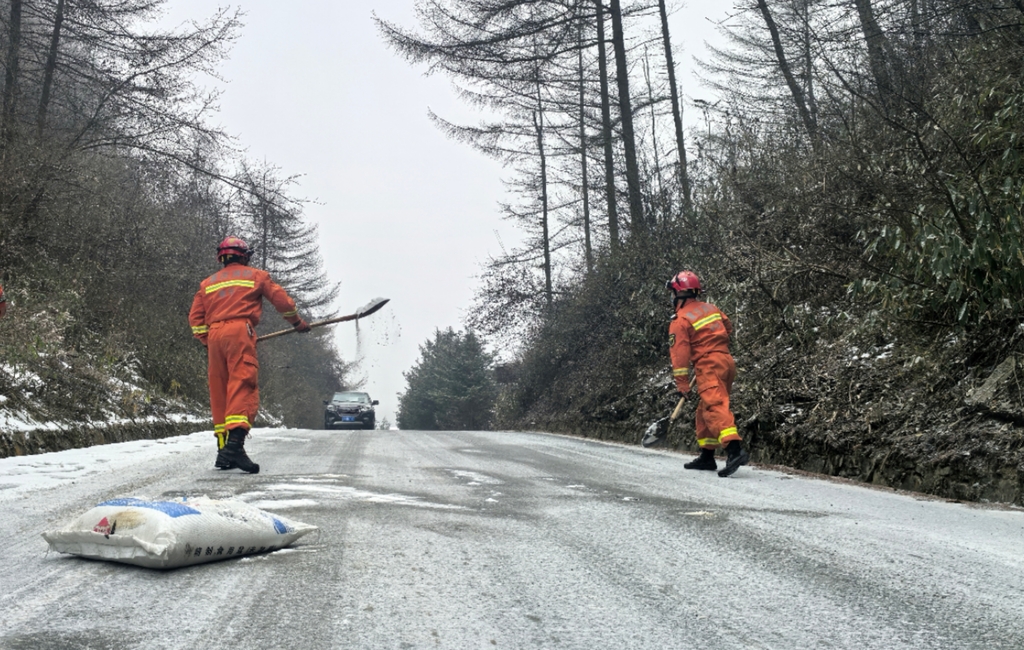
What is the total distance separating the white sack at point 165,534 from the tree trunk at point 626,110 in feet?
45.0

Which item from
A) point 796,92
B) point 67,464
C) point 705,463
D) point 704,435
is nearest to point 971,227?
point 704,435

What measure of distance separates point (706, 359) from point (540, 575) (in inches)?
200

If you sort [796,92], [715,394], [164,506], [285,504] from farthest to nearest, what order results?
1. [796,92]
2. [715,394]
3. [285,504]
4. [164,506]

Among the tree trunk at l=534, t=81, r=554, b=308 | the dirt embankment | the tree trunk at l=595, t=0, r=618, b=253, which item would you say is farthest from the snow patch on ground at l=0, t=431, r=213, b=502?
the tree trunk at l=534, t=81, r=554, b=308

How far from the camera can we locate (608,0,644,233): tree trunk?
1683 cm

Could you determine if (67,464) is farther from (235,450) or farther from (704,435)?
(704,435)

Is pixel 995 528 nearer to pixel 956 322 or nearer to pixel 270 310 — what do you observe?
pixel 956 322

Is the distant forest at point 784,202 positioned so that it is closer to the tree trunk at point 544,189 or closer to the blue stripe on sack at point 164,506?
the tree trunk at point 544,189

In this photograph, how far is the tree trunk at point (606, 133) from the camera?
18311 mm

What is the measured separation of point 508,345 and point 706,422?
15013 millimetres

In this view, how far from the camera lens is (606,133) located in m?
21.0

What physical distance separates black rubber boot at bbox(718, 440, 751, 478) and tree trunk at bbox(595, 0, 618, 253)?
30.9 ft

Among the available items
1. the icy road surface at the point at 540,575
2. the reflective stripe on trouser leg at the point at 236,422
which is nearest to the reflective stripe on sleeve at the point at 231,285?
the reflective stripe on trouser leg at the point at 236,422

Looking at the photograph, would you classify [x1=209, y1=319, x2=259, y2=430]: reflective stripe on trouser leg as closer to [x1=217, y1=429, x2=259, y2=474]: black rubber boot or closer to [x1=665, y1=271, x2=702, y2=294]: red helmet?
[x1=217, y1=429, x2=259, y2=474]: black rubber boot
